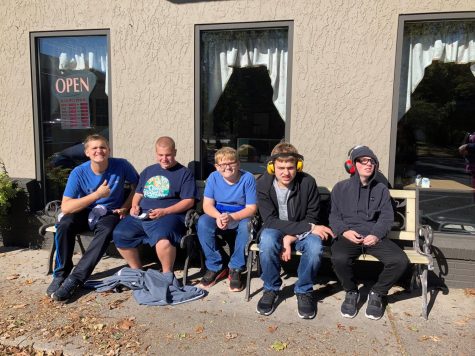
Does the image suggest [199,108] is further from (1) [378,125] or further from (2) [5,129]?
(2) [5,129]

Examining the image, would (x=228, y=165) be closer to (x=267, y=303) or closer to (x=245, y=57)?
(x=267, y=303)

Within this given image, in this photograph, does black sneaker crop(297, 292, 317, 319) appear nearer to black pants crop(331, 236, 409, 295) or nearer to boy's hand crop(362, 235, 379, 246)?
black pants crop(331, 236, 409, 295)

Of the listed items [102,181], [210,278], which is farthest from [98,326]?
[102,181]

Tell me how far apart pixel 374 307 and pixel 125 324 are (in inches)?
76.1

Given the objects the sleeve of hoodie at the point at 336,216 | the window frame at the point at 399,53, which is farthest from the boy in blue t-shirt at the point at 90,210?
the window frame at the point at 399,53

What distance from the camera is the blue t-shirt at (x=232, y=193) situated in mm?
3971

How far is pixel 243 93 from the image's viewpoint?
489 cm

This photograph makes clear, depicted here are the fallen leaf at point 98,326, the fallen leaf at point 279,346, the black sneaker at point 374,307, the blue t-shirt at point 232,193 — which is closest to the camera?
the fallen leaf at point 279,346

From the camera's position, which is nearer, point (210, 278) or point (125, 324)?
point (125, 324)

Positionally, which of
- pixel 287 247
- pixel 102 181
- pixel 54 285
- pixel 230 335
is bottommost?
pixel 230 335

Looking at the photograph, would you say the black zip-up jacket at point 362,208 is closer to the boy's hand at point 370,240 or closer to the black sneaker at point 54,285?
the boy's hand at point 370,240

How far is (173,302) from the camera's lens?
3.61 metres

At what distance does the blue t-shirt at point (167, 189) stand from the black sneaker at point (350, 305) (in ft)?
5.47

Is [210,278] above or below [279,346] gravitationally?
above
